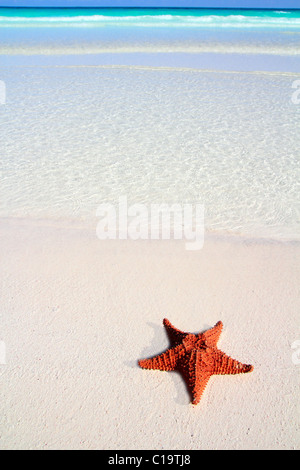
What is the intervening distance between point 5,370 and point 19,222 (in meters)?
1.91

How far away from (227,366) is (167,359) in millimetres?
384

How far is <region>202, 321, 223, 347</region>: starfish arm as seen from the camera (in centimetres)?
264

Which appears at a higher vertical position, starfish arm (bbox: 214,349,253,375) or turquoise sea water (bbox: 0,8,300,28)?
turquoise sea water (bbox: 0,8,300,28)

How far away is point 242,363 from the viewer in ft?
8.75

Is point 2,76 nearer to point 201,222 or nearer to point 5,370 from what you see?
point 201,222

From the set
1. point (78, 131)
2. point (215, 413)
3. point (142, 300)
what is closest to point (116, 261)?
point (142, 300)

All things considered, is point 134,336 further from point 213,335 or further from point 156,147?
point 156,147

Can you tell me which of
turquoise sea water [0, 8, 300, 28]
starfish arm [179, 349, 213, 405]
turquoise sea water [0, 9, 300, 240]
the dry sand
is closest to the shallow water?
turquoise sea water [0, 9, 300, 240]

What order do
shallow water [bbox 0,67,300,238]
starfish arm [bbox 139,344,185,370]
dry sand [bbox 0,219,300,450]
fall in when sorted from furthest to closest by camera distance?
1. shallow water [bbox 0,67,300,238]
2. starfish arm [bbox 139,344,185,370]
3. dry sand [bbox 0,219,300,450]

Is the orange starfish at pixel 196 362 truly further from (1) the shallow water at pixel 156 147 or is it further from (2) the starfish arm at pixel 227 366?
(1) the shallow water at pixel 156 147

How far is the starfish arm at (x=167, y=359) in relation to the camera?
2551mm

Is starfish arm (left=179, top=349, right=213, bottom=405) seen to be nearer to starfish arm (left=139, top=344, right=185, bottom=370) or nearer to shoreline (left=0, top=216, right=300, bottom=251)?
starfish arm (left=139, top=344, right=185, bottom=370)

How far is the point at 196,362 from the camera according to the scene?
8.04ft

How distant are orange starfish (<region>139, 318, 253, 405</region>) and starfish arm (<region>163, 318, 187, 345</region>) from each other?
0.02 metres
